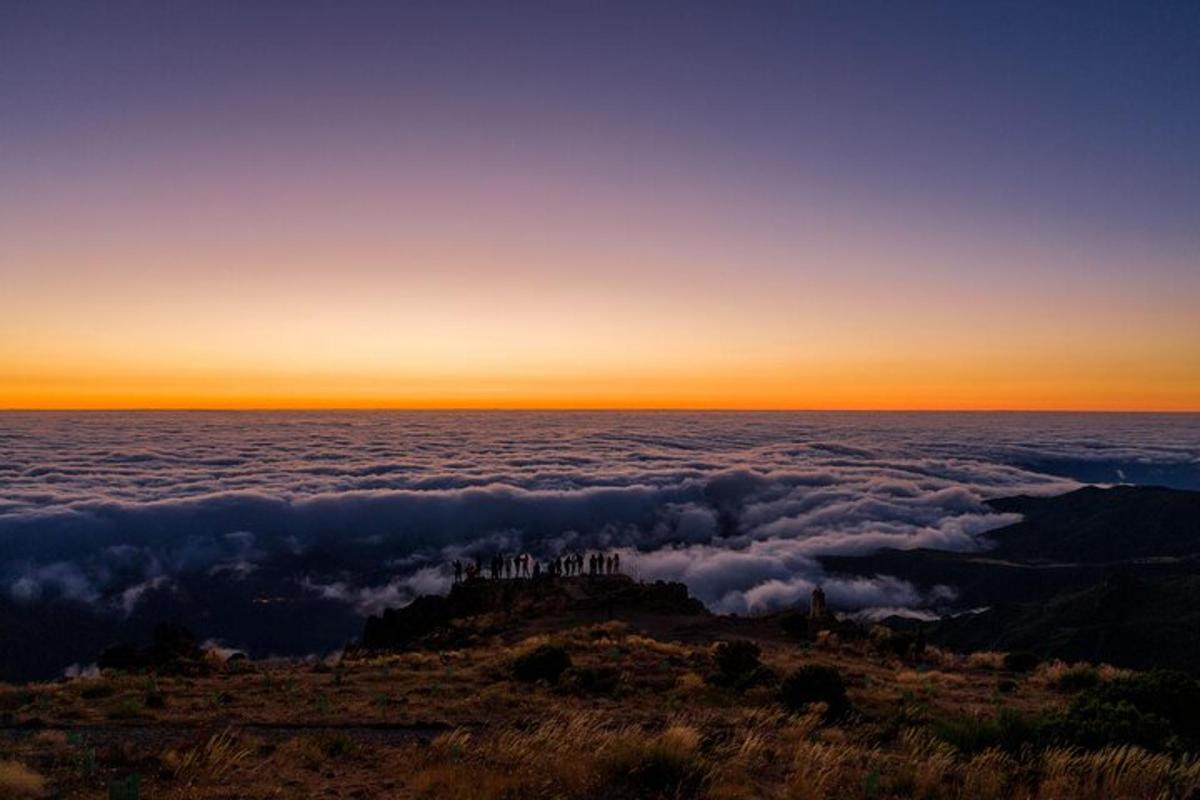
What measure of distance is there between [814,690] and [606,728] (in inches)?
193

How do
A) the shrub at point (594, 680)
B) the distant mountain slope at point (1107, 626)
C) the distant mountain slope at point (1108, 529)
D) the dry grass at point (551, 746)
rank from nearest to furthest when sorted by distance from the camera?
1. the dry grass at point (551, 746)
2. the shrub at point (594, 680)
3. the distant mountain slope at point (1107, 626)
4. the distant mountain slope at point (1108, 529)

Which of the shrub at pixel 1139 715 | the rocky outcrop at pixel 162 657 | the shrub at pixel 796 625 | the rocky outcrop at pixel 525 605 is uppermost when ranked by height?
the shrub at pixel 1139 715

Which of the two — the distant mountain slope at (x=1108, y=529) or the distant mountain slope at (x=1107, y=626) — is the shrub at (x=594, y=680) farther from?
the distant mountain slope at (x=1108, y=529)

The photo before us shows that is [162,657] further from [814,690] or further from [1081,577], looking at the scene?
[1081,577]

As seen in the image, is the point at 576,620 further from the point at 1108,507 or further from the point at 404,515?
the point at 1108,507

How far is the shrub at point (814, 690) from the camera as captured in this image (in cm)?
1398

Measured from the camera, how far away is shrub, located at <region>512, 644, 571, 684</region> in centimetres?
1728

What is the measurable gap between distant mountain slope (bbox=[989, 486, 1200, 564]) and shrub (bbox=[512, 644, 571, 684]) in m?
86.0

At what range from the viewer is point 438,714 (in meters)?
13.4

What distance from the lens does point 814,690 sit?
14312 millimetres

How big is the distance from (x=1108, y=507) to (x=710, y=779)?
366 feet

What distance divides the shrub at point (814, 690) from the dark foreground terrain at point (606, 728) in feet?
0.13

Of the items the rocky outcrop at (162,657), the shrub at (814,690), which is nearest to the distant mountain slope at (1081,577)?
the shrub at (814,690)

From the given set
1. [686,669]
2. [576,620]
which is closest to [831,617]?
[576,620]
